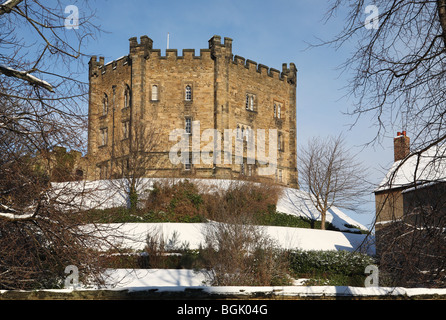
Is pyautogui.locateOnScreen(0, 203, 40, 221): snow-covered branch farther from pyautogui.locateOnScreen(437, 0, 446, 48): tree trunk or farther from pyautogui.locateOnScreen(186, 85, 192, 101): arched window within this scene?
Answer: pyautogui.locateOnScreen(186, 85, 192, 101): arched window

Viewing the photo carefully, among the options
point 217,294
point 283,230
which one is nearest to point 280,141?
point 283,230

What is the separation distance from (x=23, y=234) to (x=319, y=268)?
14308mm

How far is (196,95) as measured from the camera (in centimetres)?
3806

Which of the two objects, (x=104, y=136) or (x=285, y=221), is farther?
(x=104, y=136)

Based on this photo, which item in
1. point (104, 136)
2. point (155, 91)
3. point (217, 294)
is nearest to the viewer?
point (217, 294)

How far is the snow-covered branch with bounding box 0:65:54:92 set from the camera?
738 centimetres

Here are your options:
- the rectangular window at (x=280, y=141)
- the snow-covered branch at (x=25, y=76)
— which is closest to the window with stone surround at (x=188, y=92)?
the rectangular window at (x=280, y=141)

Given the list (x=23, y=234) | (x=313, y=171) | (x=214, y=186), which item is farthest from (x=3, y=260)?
(x=313, y=171)

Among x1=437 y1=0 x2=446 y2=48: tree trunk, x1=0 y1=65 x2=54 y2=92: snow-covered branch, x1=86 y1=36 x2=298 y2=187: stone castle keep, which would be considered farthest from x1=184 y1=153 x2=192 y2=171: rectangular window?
x1=437 y1=0 x2=446 y2=48: tree trunk

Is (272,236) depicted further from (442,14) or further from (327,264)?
(442,14)

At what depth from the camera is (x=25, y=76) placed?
7.55m

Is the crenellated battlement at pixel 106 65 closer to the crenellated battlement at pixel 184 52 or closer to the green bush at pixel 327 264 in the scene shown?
the crenellated battlement at pixel 184 52

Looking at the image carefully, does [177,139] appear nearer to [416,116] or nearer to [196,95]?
[196,95]

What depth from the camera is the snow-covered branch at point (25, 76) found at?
738cm
